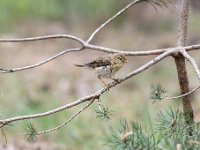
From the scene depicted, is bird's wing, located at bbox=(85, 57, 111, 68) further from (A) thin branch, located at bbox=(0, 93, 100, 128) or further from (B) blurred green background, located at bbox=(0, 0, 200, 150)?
(B) blurred green background, located at bbox=(0, 0, 200, 150)

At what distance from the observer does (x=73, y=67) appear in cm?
779

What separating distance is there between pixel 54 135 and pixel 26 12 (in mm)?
4995

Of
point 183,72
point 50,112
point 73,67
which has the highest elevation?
point 73,67

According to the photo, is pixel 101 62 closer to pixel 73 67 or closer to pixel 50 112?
pixel 50 112

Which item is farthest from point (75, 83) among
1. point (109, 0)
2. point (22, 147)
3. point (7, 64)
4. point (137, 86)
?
point (22, 147)

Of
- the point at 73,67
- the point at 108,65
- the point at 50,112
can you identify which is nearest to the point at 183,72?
the point at 108,65

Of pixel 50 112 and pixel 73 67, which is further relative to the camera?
pixel 73 67

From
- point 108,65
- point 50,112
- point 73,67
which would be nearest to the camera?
point 50,112

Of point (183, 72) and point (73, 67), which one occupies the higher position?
point (73, 67)

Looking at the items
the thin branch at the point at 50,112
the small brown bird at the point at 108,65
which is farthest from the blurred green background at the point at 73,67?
the thin branch at the point at 50,112

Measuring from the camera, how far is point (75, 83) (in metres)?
6.92

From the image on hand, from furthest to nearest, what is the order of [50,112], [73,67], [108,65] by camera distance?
[73,67]
[108,65]
[50,112]

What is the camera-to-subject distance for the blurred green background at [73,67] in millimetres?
4645

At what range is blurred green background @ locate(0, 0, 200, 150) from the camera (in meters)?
4.64
